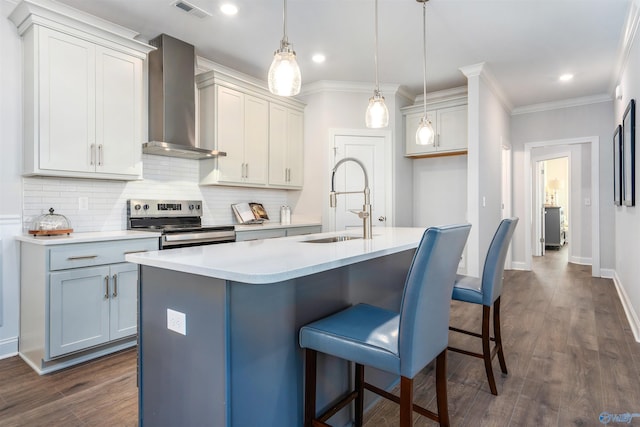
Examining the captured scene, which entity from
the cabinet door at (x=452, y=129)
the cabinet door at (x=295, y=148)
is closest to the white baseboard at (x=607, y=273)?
the cabinet door at (x=452, y=129)

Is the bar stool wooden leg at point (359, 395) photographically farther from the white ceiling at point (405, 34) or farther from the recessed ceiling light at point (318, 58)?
the recessed ceiling light at point (318, 58)

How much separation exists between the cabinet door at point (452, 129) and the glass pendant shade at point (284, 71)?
352 cm

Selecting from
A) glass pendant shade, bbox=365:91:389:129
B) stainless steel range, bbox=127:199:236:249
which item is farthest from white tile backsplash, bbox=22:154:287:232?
glass pendant shade, bbox=365:91:389:129

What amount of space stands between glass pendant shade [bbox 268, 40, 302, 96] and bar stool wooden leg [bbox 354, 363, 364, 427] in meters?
1.46

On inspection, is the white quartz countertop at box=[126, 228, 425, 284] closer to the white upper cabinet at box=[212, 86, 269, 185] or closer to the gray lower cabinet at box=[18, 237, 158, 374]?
the gray lower cabinet at box=[18, 237, 158, 374]

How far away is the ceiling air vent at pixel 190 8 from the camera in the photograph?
2.85 m

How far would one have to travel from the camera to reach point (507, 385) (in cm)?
224

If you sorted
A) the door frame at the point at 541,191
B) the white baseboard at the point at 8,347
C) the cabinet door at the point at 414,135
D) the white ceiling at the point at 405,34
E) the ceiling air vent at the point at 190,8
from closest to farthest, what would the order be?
1. the white baseboard at the point at 8,347
2. the ceiling air vent at the point at 190,8
3. the white ceiling at the point at 405,34
4. the cabinet door at the point at 414,135
5. the door frame at the point at 541,191

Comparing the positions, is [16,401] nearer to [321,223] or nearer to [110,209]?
[110,209]

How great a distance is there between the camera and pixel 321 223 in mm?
4699

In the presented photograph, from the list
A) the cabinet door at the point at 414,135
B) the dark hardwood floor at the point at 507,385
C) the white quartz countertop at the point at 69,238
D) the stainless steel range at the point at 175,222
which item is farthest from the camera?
the cabinet door at the point at 414,135

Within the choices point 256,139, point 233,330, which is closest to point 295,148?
point 256,139

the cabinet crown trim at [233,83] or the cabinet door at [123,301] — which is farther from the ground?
the cabinet crown trim at [233,83]

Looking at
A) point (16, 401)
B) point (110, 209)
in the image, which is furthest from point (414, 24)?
point (16, 401)
